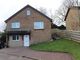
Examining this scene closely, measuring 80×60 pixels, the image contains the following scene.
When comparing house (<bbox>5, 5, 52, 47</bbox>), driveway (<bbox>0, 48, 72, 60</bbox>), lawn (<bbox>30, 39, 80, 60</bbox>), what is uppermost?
house (<bbox>5, 5, 52, 47</bbox>)

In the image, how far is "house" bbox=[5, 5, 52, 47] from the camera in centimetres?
5241

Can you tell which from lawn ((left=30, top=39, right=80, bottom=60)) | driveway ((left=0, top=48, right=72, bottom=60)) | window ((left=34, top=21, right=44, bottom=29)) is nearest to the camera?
driveway ((left=0, top=48, right=72, bottom=60))

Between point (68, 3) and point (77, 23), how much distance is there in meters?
28.3

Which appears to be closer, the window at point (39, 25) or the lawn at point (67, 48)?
the lawn at point (67, 48)

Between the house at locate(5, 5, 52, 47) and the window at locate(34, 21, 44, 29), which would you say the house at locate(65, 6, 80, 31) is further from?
the window at locate(34, 21, 44, 29)

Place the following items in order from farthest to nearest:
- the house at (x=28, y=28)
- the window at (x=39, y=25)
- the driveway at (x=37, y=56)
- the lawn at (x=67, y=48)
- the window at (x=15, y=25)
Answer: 1. the window at (x=15, y=25)
2. the window at (x=39, y=25)
3. the house at (x=28, y=28)
4. the lawn at (x=67, y=48)
5. the driveway at (x=37, y=56)

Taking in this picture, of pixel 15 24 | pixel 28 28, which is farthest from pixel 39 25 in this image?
pixel 15 24

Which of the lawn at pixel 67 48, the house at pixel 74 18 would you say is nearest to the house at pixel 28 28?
the house at pixel 74 18

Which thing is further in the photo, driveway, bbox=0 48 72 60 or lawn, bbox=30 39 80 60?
lawn, bbox=30 39 80 60

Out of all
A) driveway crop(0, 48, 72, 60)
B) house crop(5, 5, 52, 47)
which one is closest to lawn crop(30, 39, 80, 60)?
driveway crop(0, 48, 72, 60)

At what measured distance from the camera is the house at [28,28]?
52.4 m

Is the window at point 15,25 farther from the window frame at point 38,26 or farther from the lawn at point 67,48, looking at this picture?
the lawn at point 67,48

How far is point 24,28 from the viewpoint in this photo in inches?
2090

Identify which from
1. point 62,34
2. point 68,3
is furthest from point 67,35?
point 68,3
